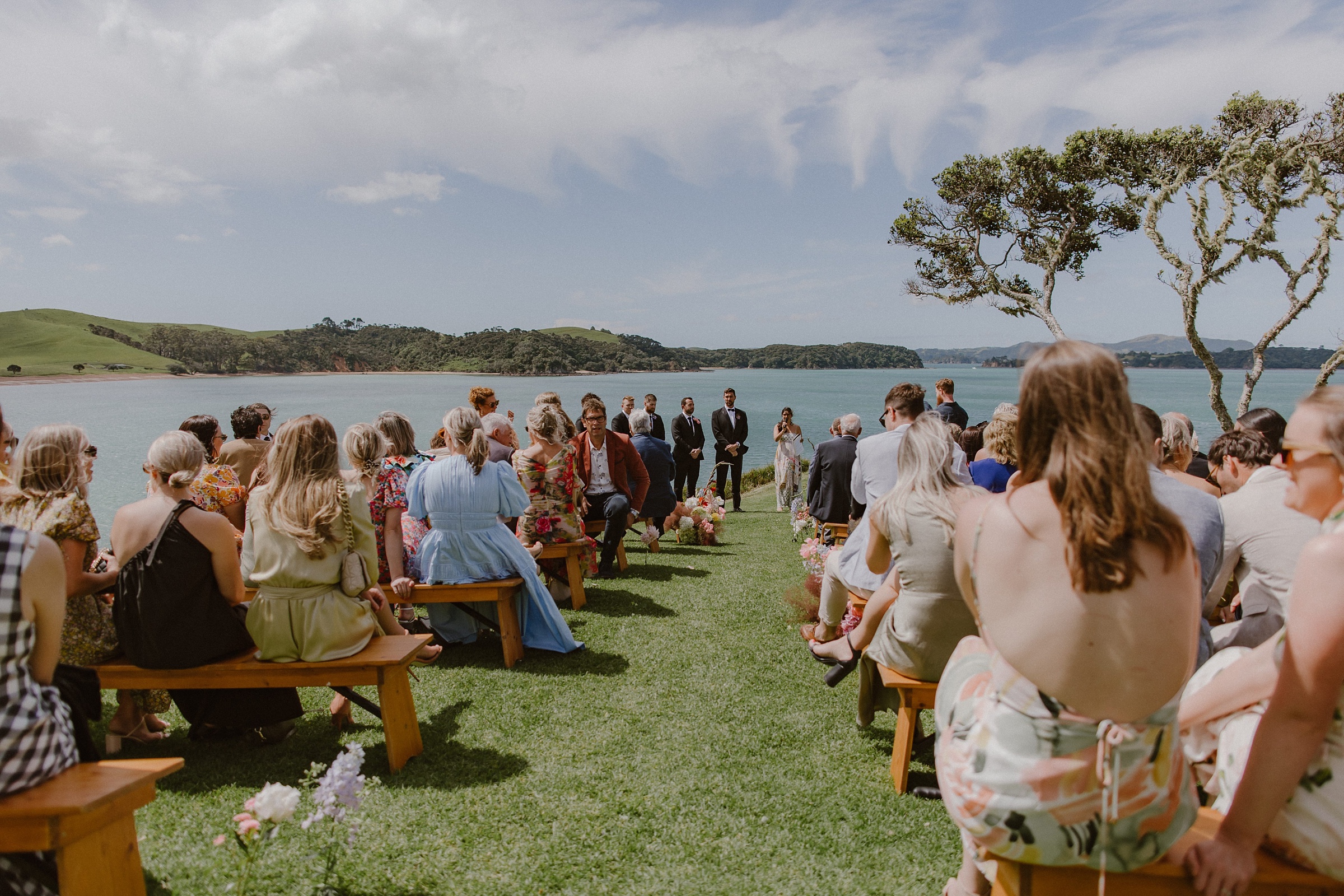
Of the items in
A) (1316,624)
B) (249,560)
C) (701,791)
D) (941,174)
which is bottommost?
(701,791)

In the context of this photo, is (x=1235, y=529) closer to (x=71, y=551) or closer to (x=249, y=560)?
(x=249, y=560)

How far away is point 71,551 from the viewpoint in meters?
3.75

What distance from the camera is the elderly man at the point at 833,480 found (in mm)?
8539

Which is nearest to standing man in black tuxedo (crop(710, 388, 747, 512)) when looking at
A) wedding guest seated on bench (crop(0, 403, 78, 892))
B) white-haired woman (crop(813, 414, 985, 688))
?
white-haired woman (crop(813, 414, 985, 688))

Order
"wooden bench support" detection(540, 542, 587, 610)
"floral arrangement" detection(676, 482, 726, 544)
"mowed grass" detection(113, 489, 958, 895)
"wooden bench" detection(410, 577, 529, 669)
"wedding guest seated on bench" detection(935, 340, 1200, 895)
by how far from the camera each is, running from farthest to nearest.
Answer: "floral arrangement" detection(676, 482, 726, 544), "wooden bench support" detection(540, 542, 587, 610), "wooden bench" detection(410, 577, 529, 669), "mowed grass" detection(113, 489, 958, 895), "wedding guest seated on bench" detection(935, 340, 1200, 895)

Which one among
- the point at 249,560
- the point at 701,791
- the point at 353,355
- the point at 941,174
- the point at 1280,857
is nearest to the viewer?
the point at 1280,857

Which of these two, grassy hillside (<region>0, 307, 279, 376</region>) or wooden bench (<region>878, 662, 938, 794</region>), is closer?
wooden bench (<region>878, 662, 938, 794</region>)

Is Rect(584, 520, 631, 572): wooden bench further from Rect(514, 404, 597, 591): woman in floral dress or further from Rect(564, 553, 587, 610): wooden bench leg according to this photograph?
Rect(514, 404, 597, 591): woman in floral dress

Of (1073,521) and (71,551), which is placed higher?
(1073,521)

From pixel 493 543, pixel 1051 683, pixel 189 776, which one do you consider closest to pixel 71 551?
pixel 189 776

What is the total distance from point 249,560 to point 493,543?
1805mm

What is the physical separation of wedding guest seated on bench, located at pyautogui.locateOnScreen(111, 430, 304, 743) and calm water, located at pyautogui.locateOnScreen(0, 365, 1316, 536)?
231 cm

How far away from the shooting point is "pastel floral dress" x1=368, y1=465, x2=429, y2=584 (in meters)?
5.67

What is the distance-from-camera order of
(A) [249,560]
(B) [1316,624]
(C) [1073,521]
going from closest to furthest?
(B) [1316,624], (C) [1073,521], (A) [249,560]
